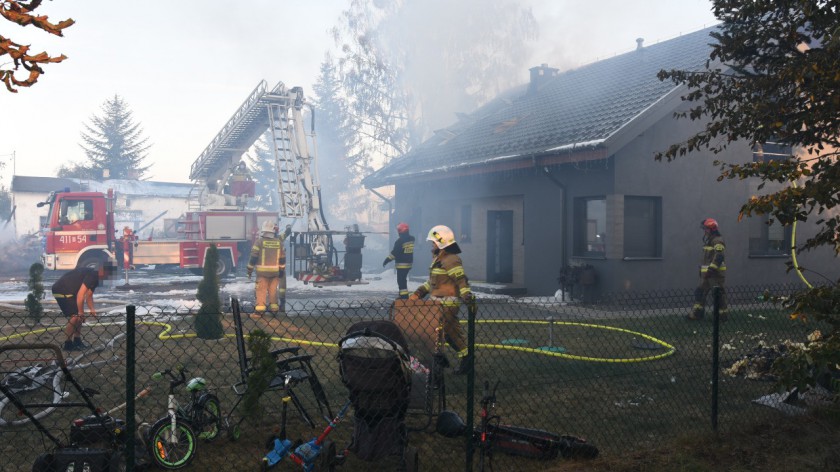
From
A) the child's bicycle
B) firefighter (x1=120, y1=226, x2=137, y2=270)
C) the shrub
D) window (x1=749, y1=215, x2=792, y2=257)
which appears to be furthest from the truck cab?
window (x1=749, y1=215, x2=792, y2=257)

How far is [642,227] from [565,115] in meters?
4.27

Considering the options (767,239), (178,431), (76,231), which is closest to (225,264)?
(76,231)

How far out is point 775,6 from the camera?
549 cm

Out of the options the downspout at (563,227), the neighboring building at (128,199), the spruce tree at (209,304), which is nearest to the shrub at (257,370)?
the spruce tree at (209,304)

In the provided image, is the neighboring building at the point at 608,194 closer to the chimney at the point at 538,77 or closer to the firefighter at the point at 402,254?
the chimney at the point at 538,77

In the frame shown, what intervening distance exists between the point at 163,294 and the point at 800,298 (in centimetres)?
1512

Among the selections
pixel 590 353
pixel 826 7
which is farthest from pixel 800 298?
pixel 590 353

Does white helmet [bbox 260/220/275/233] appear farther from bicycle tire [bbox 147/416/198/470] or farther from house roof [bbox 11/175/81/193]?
house roof [bbox 11/175/81/193]

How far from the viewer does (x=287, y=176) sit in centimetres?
1838

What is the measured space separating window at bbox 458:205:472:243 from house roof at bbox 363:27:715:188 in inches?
54.9

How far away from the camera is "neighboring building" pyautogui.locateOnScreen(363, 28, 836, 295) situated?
14.2 meters

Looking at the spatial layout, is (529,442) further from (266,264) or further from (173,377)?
(266,264)

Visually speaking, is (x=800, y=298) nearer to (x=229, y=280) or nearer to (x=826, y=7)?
(x=826, y=7)

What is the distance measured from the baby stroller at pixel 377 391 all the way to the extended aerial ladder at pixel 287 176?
40.0 ft
